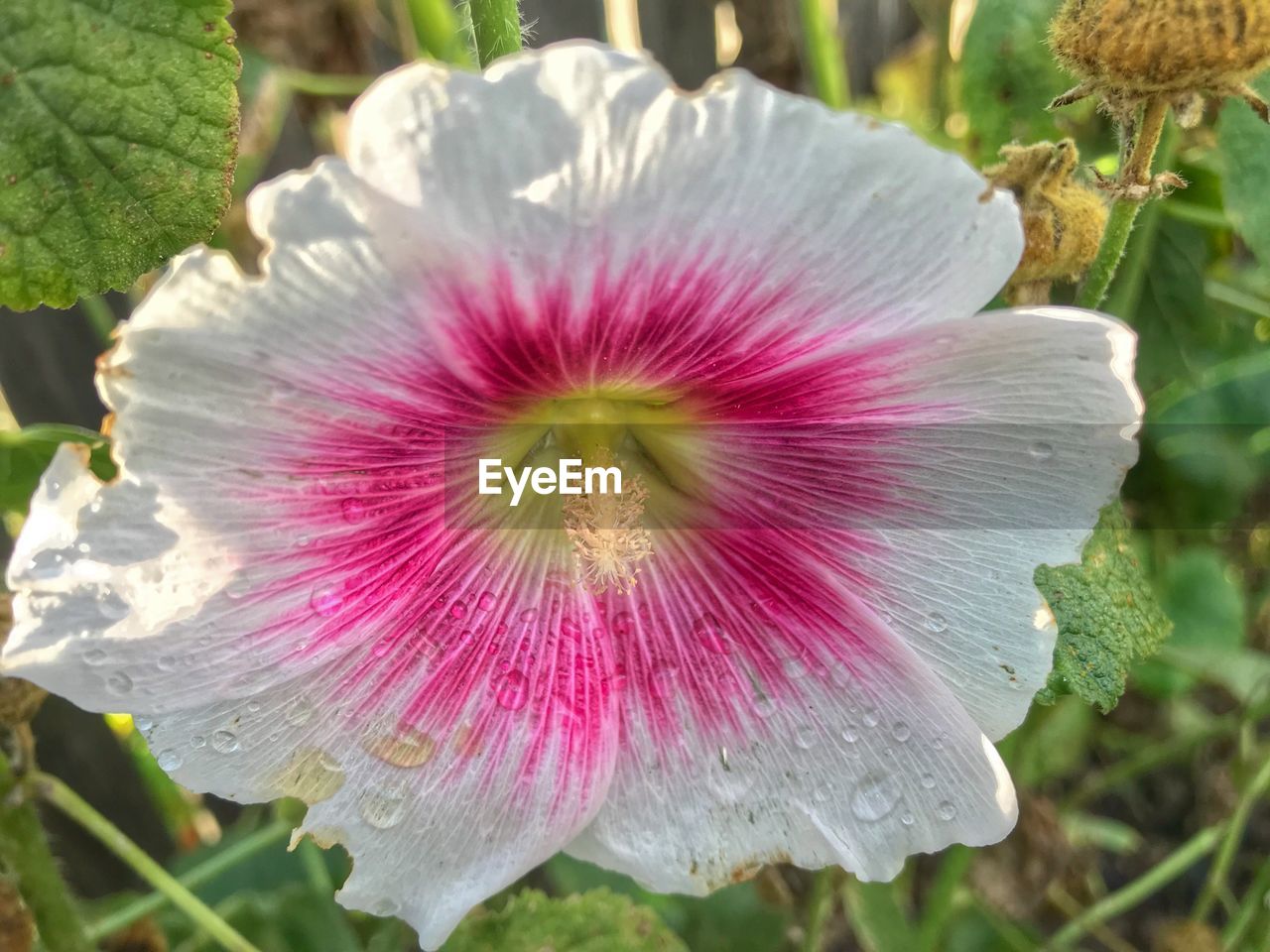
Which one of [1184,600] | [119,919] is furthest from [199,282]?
[1184,600]

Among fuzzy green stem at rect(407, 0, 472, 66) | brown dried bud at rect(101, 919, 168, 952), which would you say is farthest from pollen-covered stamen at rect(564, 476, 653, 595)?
brown dried bud at rect(101, 919, 168, 952)

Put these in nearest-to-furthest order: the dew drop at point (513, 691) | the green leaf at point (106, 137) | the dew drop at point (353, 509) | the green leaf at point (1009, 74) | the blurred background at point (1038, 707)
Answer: the green leaf at point (106, 137)
the dew drop at point (353, 509)
the dew drop at point (513, 691)
the green leaf at point (1009, 74)
the blurred background at point (1038, 707)

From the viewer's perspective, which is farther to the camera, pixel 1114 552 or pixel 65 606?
pixel 1114 552

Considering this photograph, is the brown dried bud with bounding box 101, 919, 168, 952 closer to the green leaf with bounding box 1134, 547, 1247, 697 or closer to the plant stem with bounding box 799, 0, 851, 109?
the plant stem with bounding box 799, 0, 851, 109

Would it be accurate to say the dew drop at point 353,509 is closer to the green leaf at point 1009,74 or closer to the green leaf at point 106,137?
the green leaf at point 106,137

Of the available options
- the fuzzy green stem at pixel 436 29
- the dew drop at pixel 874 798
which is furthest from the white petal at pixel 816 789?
the fuzzy green stem at pixel 436 29

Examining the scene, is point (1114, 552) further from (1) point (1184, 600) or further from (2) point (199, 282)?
(1) point (1184, 600)
